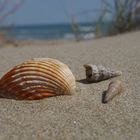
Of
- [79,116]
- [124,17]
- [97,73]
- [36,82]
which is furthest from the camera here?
[124,17]

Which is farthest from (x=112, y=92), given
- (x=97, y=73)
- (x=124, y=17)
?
(x=124, y=17)

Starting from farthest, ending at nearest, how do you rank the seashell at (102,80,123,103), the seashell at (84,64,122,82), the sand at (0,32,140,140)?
1. the seashell at (84,64,122,82)
2. the seashell at (102,80,123,103)
3. the sand at (0,32,140,140)

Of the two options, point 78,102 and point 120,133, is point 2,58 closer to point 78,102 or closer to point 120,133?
point 78,102

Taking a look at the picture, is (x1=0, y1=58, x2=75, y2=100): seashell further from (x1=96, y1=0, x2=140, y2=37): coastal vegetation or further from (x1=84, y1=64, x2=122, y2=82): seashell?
(x1=96, y1=0, x2=140, y2=37): coastal vegetation

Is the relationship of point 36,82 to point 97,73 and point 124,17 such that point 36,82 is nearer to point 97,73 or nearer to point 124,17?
point 97,73

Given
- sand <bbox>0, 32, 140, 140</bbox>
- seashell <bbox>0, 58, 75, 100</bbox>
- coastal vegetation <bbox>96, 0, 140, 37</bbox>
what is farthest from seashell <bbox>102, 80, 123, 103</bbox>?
coastal vegetation <bbox>96, 0, 140, 37</bbox>

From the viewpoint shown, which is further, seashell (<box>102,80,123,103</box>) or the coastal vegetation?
the coastal vegetation
